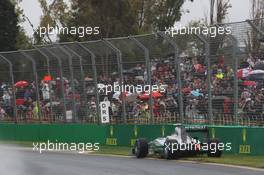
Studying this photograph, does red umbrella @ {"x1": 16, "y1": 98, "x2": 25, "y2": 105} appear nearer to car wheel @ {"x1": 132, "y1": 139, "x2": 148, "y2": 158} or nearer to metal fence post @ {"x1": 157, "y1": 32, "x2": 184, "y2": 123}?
metal fence post @ {"x1": 157, "y1": 32, "x2": 184, "y2": 123}

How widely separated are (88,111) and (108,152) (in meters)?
4.36

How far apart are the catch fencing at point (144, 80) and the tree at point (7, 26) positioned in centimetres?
1427

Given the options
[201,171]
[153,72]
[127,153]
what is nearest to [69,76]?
[153,72]

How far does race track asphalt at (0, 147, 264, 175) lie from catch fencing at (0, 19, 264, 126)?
9.50 ft

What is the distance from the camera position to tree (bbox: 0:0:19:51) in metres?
41.3

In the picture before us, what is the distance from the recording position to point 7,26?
41.5m

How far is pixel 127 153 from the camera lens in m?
18.5

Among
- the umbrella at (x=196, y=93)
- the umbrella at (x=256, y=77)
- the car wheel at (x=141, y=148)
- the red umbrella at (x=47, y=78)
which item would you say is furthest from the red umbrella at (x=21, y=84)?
the umbrella at (x=256, y=77)

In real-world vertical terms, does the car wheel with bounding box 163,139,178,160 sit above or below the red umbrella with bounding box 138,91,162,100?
below

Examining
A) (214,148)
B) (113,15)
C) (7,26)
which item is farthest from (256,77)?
(7,26)

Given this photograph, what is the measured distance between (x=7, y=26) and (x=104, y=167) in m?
28.4

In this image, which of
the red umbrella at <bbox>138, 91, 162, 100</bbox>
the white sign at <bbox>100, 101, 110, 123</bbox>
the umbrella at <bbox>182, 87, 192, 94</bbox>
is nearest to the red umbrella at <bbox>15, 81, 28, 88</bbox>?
the white sign at <bbox>100, 101, 110, 123</bbox>

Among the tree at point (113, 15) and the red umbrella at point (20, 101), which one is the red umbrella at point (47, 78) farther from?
the tree at point (113, 15)

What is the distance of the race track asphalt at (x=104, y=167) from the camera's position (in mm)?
12695
